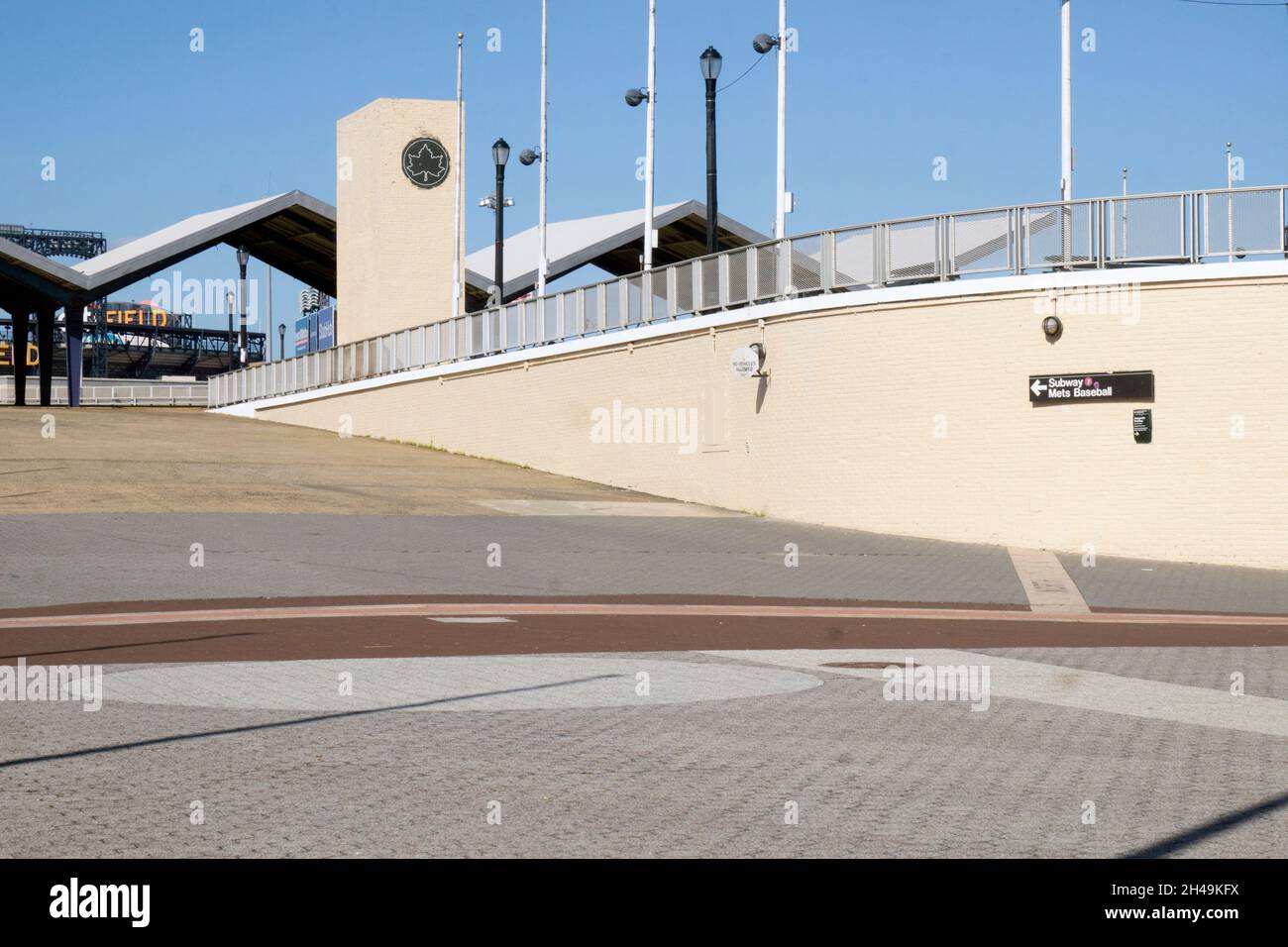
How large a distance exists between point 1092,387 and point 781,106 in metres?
11.9

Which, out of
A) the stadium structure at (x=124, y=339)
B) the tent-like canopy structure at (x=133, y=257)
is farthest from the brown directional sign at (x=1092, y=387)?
the stadium structure at (x=124, y=339)

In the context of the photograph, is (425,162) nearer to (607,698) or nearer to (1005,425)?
(1005,425)

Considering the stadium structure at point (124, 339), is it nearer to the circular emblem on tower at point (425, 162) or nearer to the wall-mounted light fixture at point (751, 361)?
the circular emblem on tower at point (425, 162)

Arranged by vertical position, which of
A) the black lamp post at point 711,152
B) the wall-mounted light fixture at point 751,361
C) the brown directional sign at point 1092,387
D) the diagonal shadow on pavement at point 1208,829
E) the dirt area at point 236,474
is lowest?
the diagonal shadow on pavement at point 1208,829

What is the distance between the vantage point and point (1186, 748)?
9047mm

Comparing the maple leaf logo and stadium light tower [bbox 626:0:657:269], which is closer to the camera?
stadium light tower [bbox 626:0:657:269]

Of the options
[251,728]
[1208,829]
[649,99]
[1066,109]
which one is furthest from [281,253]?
[1208,829]

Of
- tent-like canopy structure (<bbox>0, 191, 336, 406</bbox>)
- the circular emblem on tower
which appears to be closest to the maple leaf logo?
the circular emblem on tower

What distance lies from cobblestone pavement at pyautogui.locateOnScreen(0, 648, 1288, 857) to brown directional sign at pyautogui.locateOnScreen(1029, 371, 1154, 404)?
1350cm

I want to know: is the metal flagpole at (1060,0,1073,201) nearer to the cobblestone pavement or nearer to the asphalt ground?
the asphalt ground

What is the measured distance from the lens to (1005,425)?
25.8 metres

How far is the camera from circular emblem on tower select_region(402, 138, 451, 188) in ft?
171

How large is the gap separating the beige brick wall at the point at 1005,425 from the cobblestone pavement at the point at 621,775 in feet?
43.1

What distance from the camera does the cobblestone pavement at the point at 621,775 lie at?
21.7 feet
